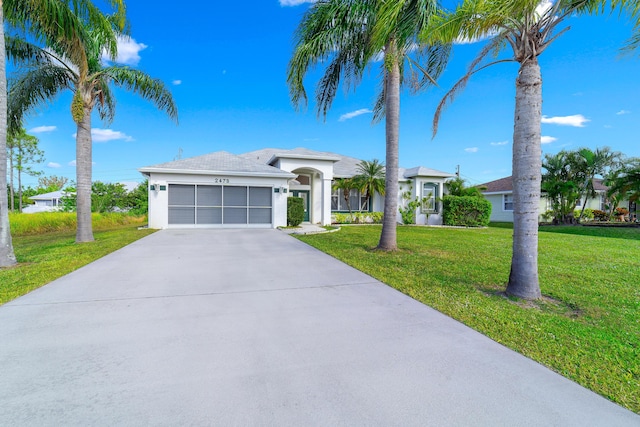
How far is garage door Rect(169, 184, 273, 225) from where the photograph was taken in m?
14.5

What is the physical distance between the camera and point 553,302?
4441mm

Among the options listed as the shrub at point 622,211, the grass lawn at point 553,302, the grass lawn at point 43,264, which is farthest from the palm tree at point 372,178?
the shrub at point 622,211

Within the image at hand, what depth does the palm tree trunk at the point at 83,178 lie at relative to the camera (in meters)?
10.1

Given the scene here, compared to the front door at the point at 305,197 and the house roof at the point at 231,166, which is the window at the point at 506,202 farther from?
the front door at the point at 305,197

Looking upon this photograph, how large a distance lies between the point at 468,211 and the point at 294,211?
1111 centimetres

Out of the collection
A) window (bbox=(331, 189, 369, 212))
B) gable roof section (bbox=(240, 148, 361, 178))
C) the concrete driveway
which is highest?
gable roof section (bbox=(240, 148, 361, 178))

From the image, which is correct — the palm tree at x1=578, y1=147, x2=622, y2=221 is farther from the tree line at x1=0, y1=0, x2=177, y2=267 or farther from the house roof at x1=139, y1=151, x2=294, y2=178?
the tree line at x1=0, y1=0, x2=177, y2=267

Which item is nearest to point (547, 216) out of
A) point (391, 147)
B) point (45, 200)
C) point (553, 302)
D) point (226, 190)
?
point (391, 147)

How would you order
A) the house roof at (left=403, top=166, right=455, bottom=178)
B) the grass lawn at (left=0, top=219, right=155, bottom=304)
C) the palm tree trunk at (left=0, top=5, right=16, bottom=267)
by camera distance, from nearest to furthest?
1. the grass lawn at (left=0, top=219, right=155, bottom=304)
2. the palm tree trunk at (left=0, top=5, right=16, bottom=267)
3. the house roof at (left=403, top=166, right=455, bottom=178)

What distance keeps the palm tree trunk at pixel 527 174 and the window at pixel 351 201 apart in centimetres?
1492

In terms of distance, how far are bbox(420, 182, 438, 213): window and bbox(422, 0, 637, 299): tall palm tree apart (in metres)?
15.4

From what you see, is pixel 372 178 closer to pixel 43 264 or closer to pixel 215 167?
pixel 215 167

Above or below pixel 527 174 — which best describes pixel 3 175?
above

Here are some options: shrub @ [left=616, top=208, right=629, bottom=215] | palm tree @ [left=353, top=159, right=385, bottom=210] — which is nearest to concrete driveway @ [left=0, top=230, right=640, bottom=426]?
palm tree @ [left=353, top=159, right=385, bottom=210]
